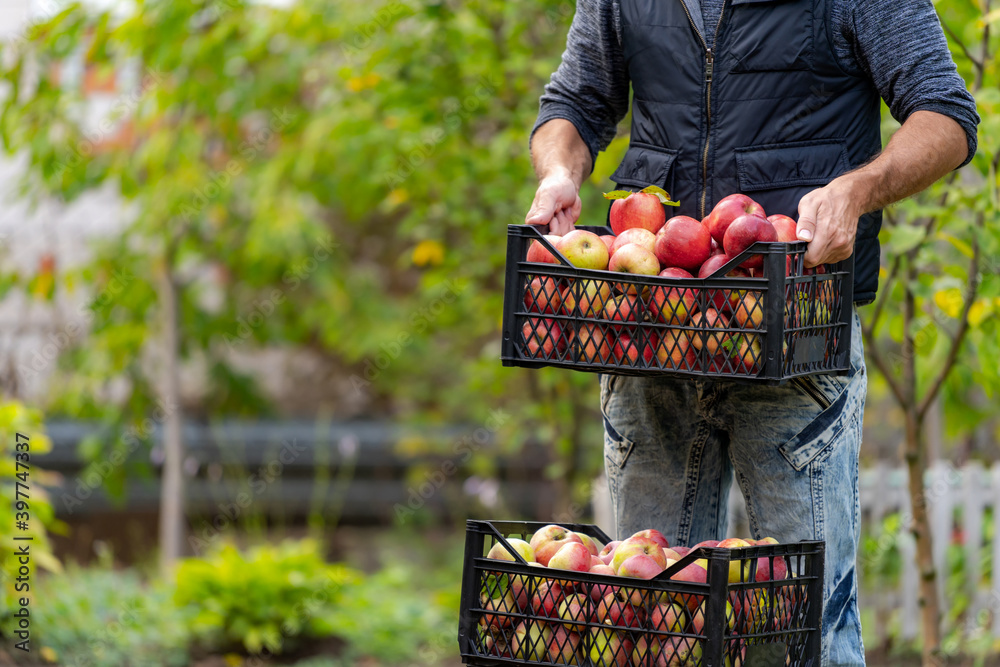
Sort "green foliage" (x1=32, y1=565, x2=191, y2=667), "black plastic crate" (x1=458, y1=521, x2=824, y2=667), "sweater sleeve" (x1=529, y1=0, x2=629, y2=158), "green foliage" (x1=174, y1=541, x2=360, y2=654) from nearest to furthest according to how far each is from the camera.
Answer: "black plastic crate" (x1=458, y1=521, x2=824, y2=667)
"sweater sleeve" (x1=529, y1=0, x2=629, y2=158)
"green foliage" (x1=32, y1=565, x2=191, y2=667)
"green foliage" (x1=174, y1=541, x2=360, y2=654)

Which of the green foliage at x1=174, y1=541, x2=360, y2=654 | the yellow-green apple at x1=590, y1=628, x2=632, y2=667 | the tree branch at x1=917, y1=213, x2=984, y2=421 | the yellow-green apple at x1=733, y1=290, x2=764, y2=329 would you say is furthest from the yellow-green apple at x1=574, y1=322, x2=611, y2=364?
the green foliage at x1=174, y1=541, x2=360, y2=654

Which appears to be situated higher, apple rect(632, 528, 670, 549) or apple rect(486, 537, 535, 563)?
apple rect(632, 528, 670, 549)

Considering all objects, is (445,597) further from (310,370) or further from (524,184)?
(310,370)

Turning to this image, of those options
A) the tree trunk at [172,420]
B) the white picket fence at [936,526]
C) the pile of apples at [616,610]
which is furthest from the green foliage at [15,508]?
the pile of apples at [616,610]

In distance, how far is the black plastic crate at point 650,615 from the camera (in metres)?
1.53

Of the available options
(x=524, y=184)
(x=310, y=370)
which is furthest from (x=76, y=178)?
(x=310, y=370)

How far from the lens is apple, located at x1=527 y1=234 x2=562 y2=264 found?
1701mm

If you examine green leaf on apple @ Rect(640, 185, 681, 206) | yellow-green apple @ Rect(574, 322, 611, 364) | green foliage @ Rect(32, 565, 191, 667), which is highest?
green leaf on apple @ Rect(640, 185, 681, 206)

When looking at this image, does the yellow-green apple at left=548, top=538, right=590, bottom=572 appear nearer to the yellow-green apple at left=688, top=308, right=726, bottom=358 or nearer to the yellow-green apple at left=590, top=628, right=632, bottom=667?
the yellow-green apple at left=590, top=628, right=632, bottom=667

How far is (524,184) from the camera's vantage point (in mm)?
4168

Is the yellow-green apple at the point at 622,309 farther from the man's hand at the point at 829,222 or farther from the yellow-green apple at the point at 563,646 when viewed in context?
the yellow-green apple at the point at 563,646

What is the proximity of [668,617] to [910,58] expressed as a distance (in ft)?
3.41

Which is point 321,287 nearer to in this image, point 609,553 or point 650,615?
point 609,553

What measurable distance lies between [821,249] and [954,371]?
214cm
